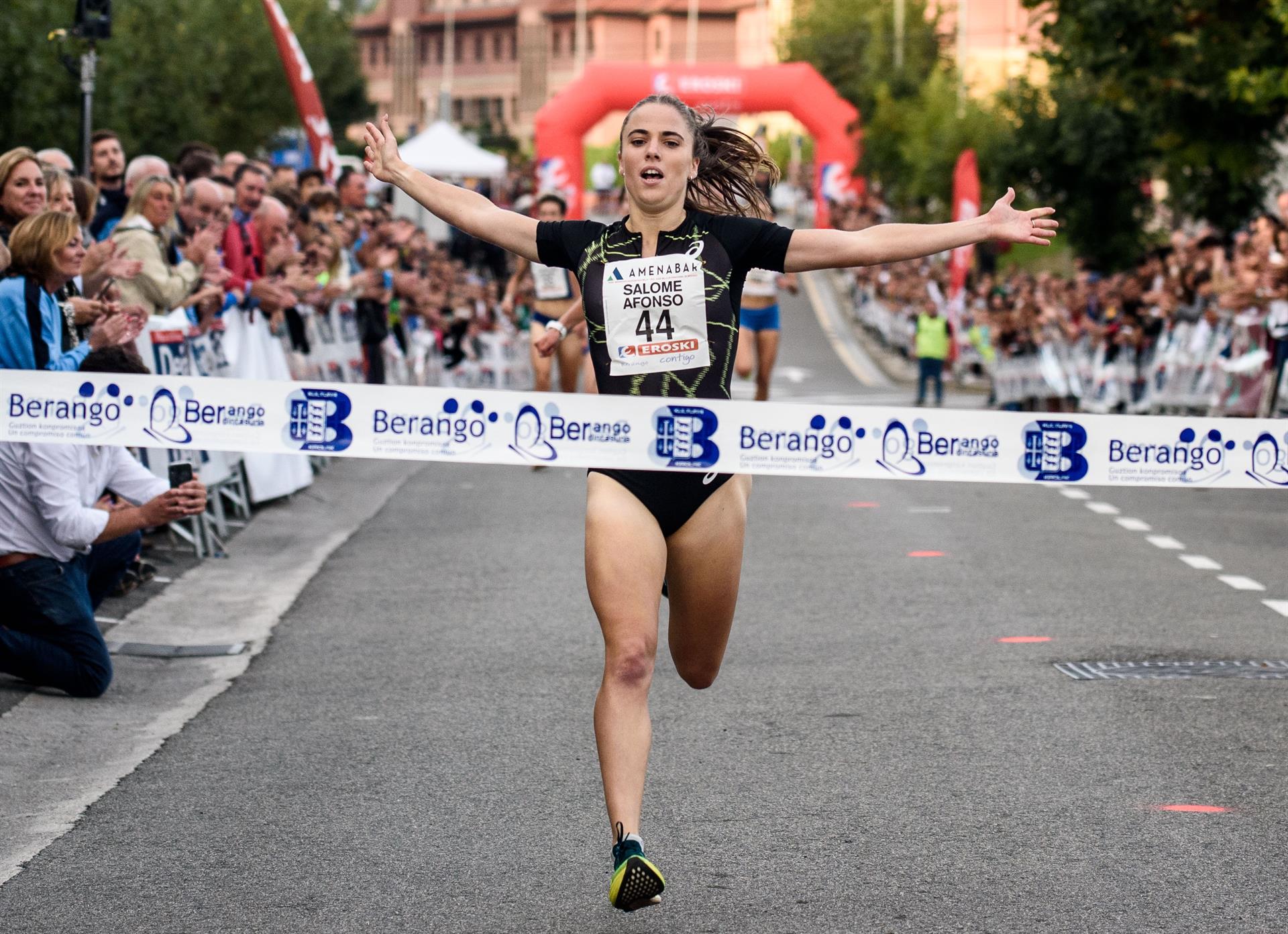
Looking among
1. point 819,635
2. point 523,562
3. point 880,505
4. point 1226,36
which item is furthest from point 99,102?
point 819,635

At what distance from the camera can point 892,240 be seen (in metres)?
5.79

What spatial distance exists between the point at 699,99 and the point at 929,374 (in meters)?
17.5

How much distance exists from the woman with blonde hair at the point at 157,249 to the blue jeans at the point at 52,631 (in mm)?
4096

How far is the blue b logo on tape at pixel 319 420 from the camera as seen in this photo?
6379 mm

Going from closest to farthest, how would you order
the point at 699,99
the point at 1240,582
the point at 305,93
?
1. the point at 1240,582
2. the point at 305,93
3. the point at 699,99

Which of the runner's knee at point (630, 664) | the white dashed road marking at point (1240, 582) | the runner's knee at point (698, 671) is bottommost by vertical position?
the white dashed road marking at point (1240, 582)

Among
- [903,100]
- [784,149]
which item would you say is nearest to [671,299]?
[903,100]

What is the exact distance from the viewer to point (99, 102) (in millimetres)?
27719

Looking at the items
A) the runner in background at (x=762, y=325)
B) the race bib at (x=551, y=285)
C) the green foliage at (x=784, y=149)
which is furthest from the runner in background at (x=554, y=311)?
the green foliage at (x=784, y=149)

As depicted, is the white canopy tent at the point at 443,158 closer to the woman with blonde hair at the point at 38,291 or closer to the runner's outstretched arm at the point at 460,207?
the woman with blonde hair at the point at 38,291

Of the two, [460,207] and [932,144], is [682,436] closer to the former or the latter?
[460,207]

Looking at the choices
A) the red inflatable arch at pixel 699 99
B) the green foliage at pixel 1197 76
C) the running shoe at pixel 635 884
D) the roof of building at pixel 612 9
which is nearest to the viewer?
the running shoe at pixel 635 884

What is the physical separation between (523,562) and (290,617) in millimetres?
2093

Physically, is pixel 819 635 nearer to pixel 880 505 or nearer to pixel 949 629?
pixel 949 629
